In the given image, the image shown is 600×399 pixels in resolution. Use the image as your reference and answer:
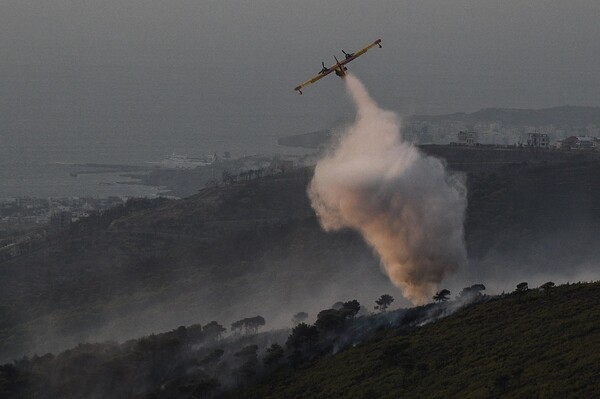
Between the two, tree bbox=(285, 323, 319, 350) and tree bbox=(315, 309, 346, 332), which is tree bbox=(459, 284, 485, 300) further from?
tree bbox=(285, 323, 319, 350)

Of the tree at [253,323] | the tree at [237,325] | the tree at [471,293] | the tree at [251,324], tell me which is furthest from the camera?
the tree at [253,323]

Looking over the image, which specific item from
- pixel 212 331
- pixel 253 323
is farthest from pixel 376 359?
pixel 253 323

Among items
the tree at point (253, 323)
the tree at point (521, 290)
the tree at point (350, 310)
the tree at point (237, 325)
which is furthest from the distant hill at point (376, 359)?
the tree at point (253, 323)

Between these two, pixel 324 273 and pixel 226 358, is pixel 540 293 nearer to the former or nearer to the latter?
pixel 226 358

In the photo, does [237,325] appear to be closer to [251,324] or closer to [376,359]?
[251,324]

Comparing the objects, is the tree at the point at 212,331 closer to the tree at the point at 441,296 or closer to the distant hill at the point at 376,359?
the distant hill at the point at 376,359

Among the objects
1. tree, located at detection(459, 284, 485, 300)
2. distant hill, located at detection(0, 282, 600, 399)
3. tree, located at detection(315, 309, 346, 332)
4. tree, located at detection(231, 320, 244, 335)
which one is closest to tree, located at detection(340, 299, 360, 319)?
distant hill, located at detection(0, 282, 600, 399)

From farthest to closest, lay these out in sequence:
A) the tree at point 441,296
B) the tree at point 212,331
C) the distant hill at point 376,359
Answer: the tree at point 212,331 → the tree at point 441,296 → the distant hill at point 376,359
